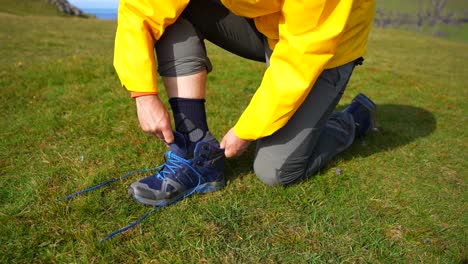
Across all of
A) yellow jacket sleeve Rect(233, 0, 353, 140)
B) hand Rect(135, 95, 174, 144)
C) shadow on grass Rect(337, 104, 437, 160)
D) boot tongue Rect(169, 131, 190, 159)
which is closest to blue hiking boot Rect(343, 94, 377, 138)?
shadow on grass Rect(337, 104, 437, 160)

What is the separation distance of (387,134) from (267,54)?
163 cm

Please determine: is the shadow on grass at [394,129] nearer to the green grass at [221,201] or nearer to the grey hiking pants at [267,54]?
the green grass at [221,201]

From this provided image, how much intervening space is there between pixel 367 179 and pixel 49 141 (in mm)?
2364

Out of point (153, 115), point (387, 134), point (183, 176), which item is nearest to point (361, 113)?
point (387, 134)

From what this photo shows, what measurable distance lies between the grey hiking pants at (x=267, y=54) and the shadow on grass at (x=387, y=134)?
10.3 inches

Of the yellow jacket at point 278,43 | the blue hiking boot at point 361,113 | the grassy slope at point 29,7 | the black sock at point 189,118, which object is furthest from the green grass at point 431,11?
the black sock at point 189,118

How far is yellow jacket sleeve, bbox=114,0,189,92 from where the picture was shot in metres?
1.80

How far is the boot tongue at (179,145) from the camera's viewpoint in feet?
6.57

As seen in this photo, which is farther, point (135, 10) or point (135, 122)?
point (135, 122)

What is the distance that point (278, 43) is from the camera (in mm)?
1830

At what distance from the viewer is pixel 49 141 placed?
2623 millimetres

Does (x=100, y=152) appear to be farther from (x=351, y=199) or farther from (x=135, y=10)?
(x=351, y=199)

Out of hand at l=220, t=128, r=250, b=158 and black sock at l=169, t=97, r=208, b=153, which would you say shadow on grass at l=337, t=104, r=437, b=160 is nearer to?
hand at l=220, t=128, r=250, b=158

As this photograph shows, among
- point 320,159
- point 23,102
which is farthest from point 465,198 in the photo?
point 23,102
